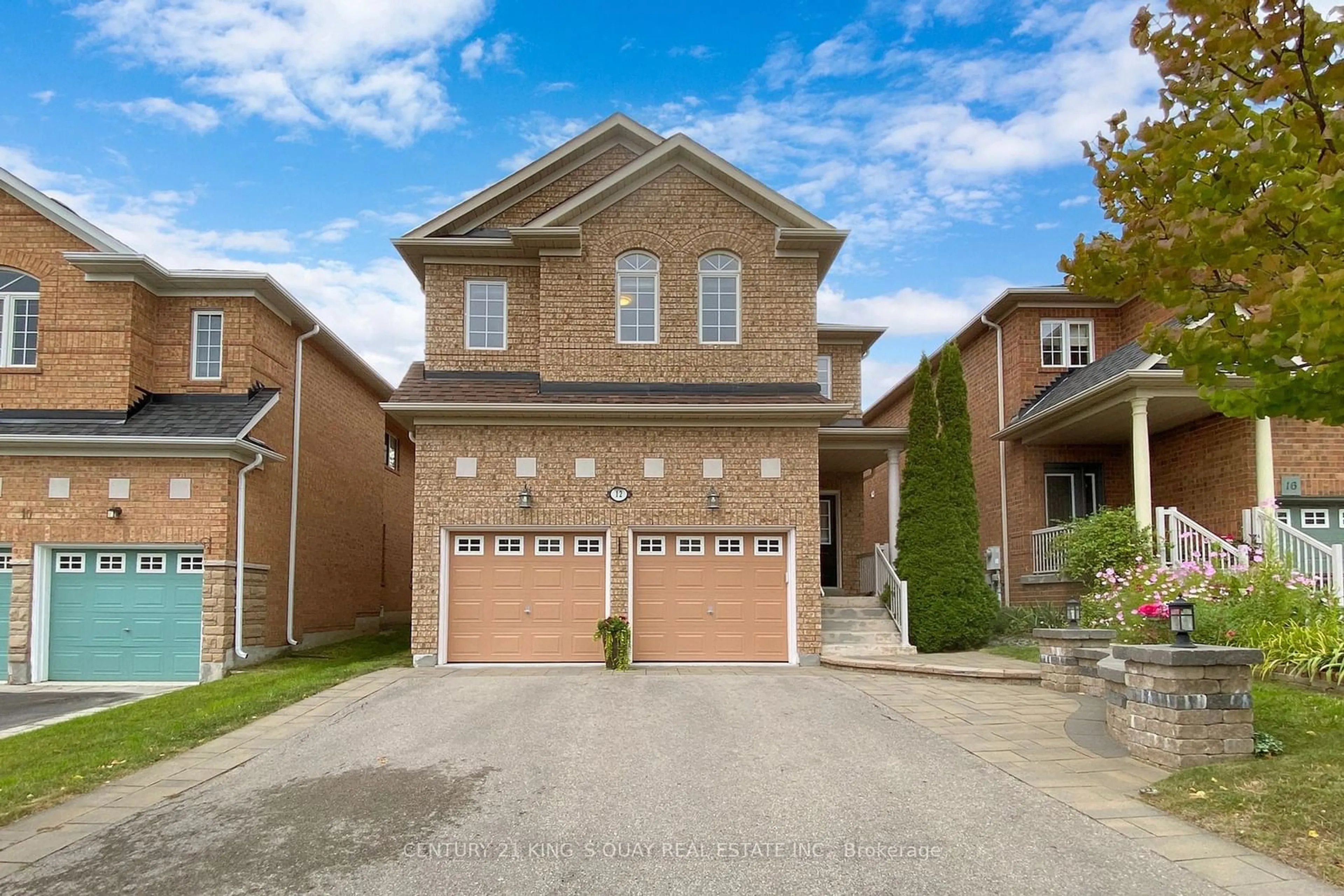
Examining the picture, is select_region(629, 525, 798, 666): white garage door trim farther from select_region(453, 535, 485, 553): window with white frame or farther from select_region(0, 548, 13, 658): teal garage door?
select_region(0, 548, 13, 658): teal garage door

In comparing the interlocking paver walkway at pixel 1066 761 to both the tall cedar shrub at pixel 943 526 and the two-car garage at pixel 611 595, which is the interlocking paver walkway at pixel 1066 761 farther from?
the tall cedar shrub at pixel 943 526

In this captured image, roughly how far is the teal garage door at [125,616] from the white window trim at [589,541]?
5.98 m

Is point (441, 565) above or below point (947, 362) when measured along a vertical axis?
below

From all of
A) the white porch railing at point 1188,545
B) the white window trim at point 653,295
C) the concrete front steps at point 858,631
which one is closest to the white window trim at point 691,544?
the concrete front steps at point 858,631

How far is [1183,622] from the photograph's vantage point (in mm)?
7254

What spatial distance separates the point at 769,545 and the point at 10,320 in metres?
13.1

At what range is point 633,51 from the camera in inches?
603

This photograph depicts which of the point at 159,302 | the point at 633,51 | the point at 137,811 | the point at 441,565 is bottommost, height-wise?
the point at 137,811

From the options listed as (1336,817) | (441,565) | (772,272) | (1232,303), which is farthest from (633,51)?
(1336,817)

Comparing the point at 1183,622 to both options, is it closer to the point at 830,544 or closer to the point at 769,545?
the point at 769,545

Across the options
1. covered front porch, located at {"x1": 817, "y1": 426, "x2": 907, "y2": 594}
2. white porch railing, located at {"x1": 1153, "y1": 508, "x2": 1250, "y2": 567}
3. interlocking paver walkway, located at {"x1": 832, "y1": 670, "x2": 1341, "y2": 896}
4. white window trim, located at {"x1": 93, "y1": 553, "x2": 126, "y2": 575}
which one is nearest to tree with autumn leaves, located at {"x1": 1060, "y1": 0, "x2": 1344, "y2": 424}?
interlocking paver walkway, located at {"x1": 832, "y1": 670, "x2": 1341, "y2": 896}

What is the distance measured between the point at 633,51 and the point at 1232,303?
11.7 m

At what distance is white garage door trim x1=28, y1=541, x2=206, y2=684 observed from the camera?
1434 cm

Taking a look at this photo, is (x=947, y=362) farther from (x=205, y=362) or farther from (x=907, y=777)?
(x=205, y=362)
